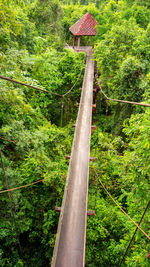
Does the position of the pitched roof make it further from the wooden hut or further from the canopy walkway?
the canopy walkway

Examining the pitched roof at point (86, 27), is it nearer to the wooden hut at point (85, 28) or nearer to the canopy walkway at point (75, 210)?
the wooden hut at point (85, 28)

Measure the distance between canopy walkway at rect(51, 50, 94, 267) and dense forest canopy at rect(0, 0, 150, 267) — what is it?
3.22 ft

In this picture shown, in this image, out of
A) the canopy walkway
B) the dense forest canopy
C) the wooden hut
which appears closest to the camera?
the canopy walkway

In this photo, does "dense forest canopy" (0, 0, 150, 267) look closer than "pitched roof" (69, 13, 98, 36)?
Yes

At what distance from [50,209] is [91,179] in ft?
8.11

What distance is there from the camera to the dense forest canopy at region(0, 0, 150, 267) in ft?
14.9

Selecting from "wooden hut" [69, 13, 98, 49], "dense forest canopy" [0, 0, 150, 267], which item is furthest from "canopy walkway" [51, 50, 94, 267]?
"wooden hut" [69, 13, 98, 49]

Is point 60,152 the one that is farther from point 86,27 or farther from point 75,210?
point 86,27

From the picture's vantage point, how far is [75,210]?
16.3 ft

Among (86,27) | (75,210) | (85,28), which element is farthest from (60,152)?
(86,27)

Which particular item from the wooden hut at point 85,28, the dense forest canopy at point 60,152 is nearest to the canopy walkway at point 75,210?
the dense forest canopy at point 60,152

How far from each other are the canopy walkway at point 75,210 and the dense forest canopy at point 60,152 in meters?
0.98

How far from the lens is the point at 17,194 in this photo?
17.7ft

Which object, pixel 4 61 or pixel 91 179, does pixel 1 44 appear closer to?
pixel 4 61
